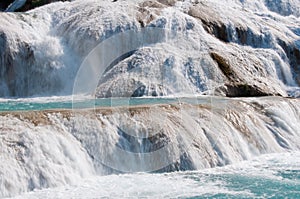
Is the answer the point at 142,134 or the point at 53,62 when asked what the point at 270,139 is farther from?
the point at 53,62

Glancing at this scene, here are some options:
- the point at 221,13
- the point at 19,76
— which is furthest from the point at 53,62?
the point at 221,13

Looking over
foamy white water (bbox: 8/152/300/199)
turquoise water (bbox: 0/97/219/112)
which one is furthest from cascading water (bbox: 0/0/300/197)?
foamy white water (bbox: 8/152/300/199)

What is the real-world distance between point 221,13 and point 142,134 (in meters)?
14.4

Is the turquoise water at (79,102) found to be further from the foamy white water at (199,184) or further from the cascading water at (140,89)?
the foamy white water at (199,184)

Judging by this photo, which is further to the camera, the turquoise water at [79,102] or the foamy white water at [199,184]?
the turquoise water at [79,102]

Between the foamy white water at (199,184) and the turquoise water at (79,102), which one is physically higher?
the turquoise water at (79,102)

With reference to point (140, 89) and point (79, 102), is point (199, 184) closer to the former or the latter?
point (79, 102)

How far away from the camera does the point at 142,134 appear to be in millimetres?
12414

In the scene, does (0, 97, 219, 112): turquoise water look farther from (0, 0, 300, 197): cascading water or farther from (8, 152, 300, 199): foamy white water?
(8, 152, 300, 199): foamy white water

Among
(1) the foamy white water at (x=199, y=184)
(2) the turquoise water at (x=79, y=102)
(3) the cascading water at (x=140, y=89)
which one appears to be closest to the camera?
(1) the foamy white water at (x=199, y=184)

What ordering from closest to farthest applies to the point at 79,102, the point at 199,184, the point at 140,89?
the point at 199,184 → the point at 79,102 → the point at 140,89

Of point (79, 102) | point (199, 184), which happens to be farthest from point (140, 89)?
point (199, 184)

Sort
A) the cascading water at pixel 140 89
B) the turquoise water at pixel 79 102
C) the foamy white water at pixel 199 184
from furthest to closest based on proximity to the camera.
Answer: the turquoise water at pixel 79 102 < the cascading water at pixel 140 89 < the foamy white water at pixel 199 184

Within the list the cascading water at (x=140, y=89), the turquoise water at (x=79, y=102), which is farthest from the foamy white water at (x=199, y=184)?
the turquoise water at (x=79, y=102)
